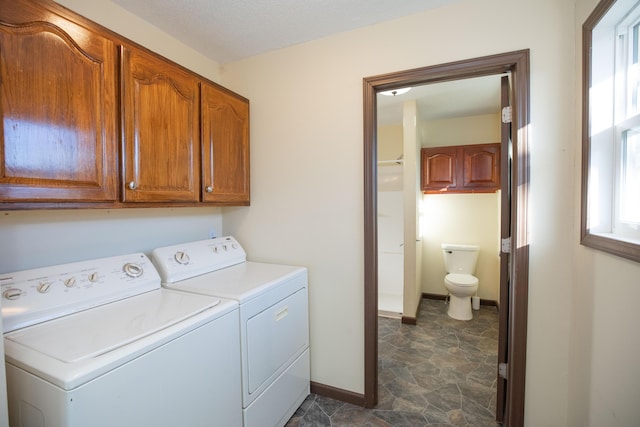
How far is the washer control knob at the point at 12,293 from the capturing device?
40.2 inches

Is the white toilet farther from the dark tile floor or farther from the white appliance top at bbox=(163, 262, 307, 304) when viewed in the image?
the white appliance top at bbox=(163, 262, 307, 304)

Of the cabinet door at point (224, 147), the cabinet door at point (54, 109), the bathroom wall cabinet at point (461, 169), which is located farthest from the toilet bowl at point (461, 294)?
the cabinet door at point (54, 109)

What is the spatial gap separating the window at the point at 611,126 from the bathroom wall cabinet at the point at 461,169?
2.18 meters

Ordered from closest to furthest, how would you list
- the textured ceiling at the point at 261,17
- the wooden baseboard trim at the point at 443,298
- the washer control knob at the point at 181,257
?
the textured ceiling at the point at 261,17 → the washer control knob at the point at 181,257 → the wooden baseboard trim at the point at 443,298

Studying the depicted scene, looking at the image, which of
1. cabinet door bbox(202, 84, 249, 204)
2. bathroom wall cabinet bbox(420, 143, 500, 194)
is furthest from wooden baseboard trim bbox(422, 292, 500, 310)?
cabinet door bbox(202, 84, 249, 204)

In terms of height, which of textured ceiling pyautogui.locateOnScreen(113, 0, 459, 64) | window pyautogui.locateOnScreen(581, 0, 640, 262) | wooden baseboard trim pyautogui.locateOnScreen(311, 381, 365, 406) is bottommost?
wooden baseboard trim pyautogui.locateOnScreen(311, 381, 365, 406)

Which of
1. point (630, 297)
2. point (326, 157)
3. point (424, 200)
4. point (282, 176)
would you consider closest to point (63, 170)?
point (282, 176)

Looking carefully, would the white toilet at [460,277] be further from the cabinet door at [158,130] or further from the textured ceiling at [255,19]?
the cabinet door at [158,130]

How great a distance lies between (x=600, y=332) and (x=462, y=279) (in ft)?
7.04

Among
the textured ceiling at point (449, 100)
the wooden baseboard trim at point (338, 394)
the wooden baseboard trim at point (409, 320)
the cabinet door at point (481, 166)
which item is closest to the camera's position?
the wooden baseboard trim at point (338, 394)

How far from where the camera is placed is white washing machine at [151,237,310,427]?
4.52 ft

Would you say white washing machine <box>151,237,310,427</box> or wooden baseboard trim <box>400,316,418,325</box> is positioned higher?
white washing machine <box>151,237,310,427</box>

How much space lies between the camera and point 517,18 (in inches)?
56.2

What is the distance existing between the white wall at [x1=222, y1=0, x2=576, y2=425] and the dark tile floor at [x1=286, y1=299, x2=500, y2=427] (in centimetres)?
23
